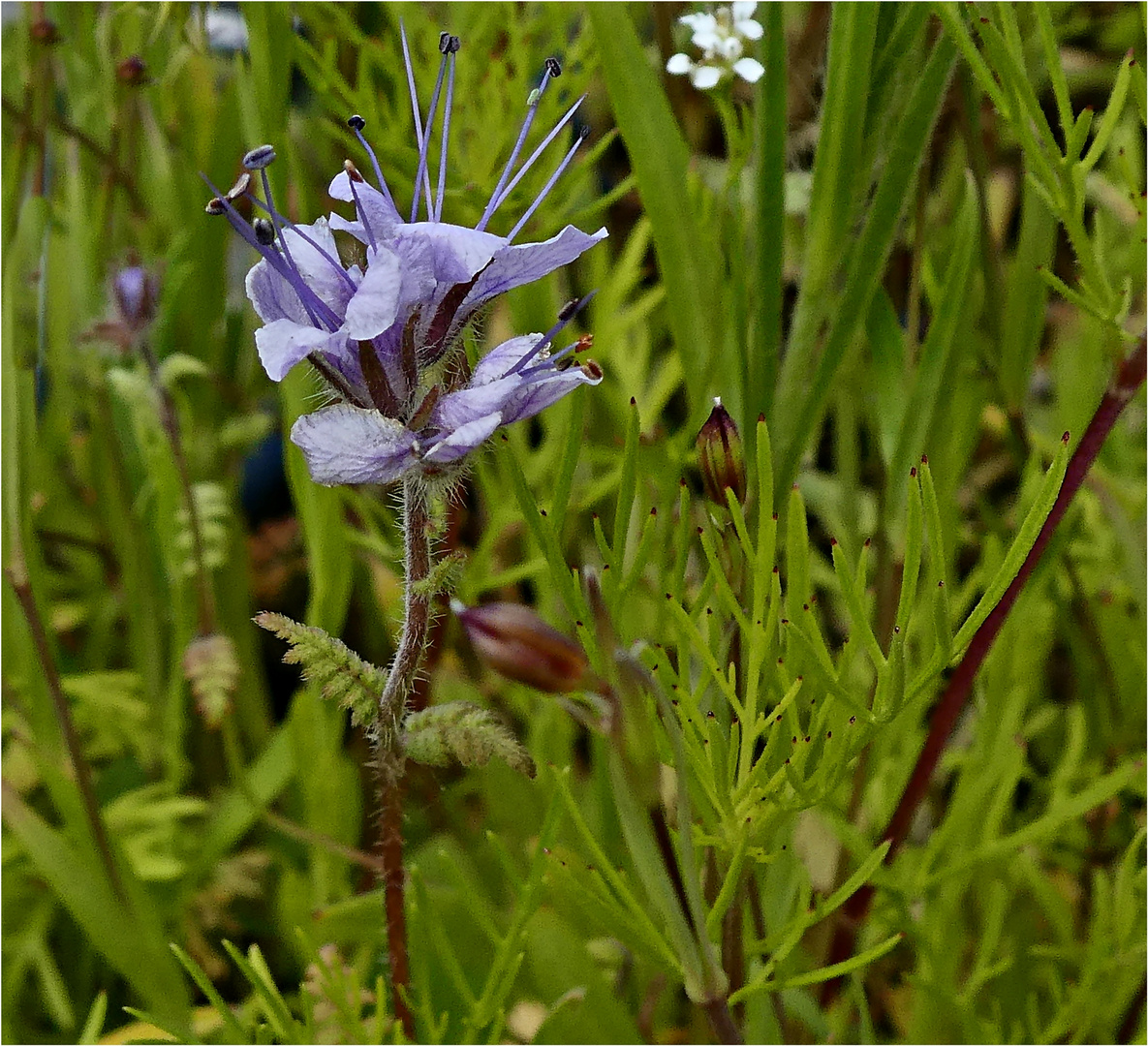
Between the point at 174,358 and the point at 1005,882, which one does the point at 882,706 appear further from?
the point at 174,358

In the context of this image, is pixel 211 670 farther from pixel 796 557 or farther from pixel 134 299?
pixel 796 557

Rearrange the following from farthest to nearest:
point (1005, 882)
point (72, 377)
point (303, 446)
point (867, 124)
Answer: point (72, 377)
point (1005, 882)
point (867, 124)
point (303, 446)

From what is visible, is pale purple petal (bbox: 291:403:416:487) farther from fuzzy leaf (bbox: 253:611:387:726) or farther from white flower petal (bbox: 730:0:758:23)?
white flower petal (bbox: 730:0:758:23)

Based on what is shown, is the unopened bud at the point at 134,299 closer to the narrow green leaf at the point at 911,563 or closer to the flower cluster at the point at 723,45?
the flower cluster at the point at 723,45

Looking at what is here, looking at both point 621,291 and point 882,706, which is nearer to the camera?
point 882,706

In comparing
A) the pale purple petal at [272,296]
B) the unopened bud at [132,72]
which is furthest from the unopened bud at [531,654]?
the unopened bud at [132,72]

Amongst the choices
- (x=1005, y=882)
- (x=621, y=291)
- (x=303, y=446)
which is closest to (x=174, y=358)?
(x=621, y=291)

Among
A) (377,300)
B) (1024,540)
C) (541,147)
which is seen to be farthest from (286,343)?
(1024,540)
